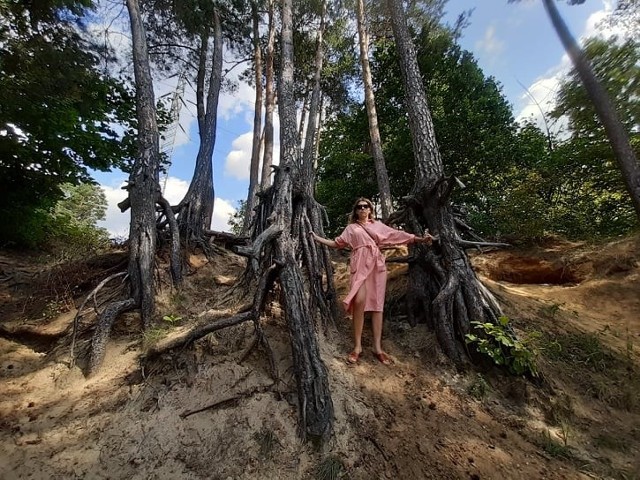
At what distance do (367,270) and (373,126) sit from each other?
753cm

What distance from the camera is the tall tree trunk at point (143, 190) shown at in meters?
4.19

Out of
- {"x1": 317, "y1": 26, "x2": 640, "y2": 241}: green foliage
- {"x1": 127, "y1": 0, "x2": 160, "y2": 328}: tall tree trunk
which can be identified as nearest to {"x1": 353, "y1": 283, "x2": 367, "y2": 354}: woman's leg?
{"x1": 127, "y1": 0, "x2": 160, "y2": 328}: tall tree trunk

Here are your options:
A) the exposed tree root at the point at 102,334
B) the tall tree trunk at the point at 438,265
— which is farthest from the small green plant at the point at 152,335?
the tall tree trunk at the point at 438,265

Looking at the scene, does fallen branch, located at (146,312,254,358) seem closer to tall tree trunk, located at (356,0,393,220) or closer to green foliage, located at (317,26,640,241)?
tall tree trunk, located at (356,0,393,220)

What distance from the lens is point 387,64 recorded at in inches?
499

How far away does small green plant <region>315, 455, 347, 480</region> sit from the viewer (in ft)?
7.88

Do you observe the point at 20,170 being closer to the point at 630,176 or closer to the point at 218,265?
the point at 218,265

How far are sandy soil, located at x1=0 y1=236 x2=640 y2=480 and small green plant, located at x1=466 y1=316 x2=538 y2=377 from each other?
16 centimetres

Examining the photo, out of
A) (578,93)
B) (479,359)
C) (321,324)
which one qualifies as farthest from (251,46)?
(479,359)

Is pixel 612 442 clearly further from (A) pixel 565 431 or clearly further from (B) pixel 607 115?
(B) pixel 607 115

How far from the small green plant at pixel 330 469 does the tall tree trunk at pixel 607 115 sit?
6.27 meters

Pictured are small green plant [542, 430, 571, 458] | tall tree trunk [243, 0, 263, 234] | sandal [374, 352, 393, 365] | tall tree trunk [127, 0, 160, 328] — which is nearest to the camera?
small green plant [542, 430, 571, 458]

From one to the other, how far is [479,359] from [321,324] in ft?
5.66

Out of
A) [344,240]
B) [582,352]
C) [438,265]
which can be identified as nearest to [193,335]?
[344,240]
